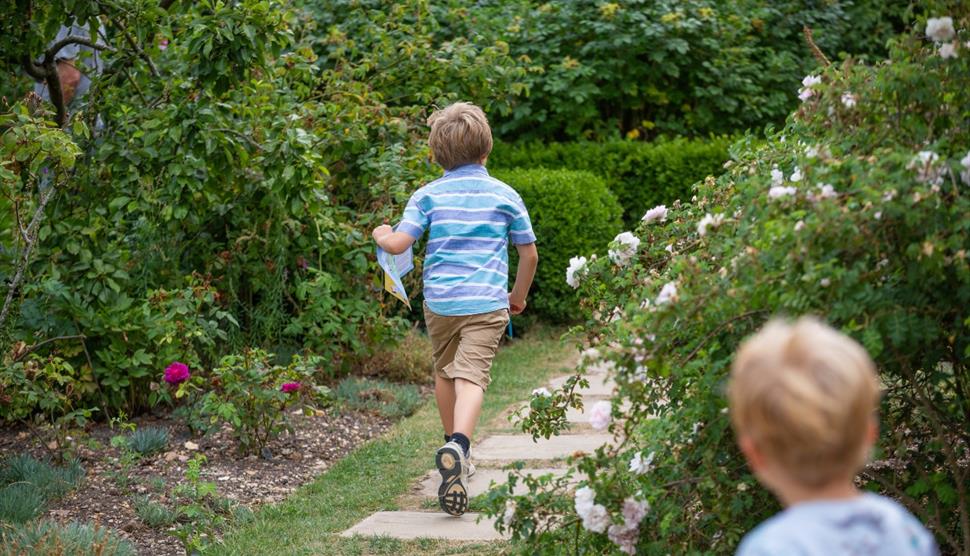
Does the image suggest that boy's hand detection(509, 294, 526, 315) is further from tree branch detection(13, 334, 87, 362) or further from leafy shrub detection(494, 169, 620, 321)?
leafy shrub detection(494, 169, 620, 321)

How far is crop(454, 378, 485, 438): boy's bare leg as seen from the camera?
179 inches

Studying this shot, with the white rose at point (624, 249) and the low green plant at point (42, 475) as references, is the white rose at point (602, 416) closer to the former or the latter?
the white rose at point (624, 249)

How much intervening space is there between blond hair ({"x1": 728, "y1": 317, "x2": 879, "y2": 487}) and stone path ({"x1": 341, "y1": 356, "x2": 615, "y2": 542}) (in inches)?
67.6

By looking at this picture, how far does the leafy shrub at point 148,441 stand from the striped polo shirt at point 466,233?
157cm

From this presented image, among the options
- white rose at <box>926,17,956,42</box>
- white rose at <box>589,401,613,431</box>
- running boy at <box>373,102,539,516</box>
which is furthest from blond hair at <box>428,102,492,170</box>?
white rose at <box>926,17,956,42</box>

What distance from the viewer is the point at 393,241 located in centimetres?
457

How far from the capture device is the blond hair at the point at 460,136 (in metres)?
4.57

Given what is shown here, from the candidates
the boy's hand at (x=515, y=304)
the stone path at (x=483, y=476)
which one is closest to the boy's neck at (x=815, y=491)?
the stone path at (x=483, y=476)

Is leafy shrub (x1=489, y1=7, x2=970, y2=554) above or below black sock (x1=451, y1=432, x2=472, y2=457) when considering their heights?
above

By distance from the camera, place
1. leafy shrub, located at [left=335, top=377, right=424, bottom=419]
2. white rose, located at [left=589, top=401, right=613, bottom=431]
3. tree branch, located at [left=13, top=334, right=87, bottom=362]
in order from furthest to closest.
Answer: leafy shrub, located at [left=335, top=377, right=424, bottom=419]
tree branch, located at [left=13, top=334, right=87, bottom=362]
white rose, located at [left=589, top=401, right=613, bottom=431]

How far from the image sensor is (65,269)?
5461mm

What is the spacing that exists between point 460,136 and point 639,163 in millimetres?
5282

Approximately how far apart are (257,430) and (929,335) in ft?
11.6

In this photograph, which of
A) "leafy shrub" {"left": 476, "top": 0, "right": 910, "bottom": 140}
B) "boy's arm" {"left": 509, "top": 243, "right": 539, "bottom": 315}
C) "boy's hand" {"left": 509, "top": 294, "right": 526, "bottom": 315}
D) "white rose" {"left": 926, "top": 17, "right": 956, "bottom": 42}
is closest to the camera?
"white rose" {"left": 926, "top": 17, "right": 956, "bottom": 42}
